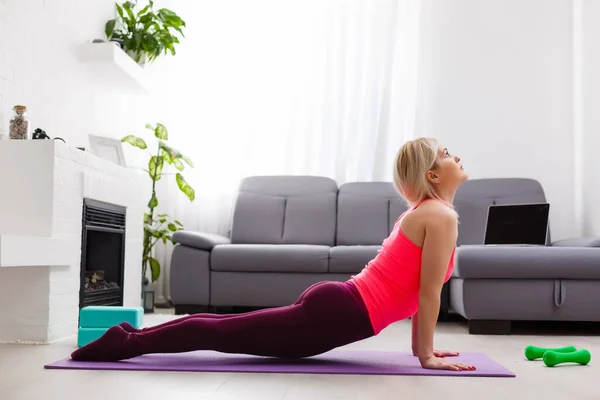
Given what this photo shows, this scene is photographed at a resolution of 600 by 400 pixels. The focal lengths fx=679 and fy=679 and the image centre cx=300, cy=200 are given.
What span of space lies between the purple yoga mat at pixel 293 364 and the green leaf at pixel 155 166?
2.77 m

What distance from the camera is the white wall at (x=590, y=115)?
5.06 metres

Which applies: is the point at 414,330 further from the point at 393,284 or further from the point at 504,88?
the point at 504,88

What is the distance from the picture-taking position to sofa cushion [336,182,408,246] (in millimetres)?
5156

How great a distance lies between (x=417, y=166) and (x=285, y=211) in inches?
116

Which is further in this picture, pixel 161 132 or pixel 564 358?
pixel 161 132

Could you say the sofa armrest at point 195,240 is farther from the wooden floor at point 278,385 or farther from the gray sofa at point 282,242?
the wooden floor at point 278,385

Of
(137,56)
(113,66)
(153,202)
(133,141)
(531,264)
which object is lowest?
(531,264)

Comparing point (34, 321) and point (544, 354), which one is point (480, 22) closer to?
point (544, 354)

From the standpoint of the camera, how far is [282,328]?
7.59 feet

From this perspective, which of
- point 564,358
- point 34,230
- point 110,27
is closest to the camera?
point 564,358

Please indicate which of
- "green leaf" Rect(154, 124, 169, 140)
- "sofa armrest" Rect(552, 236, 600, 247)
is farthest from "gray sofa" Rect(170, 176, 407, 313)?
"sofa armrest" Rect(552, 236, 600, 247)

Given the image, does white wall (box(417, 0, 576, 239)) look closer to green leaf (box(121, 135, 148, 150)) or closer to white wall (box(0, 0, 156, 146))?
green leaf (box(121, 135, 148, 150))

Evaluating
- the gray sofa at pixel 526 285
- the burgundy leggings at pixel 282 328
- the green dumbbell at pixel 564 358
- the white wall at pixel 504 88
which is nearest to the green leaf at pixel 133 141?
the white wall at pixel 504 88

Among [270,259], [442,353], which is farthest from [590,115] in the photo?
[442,353]
